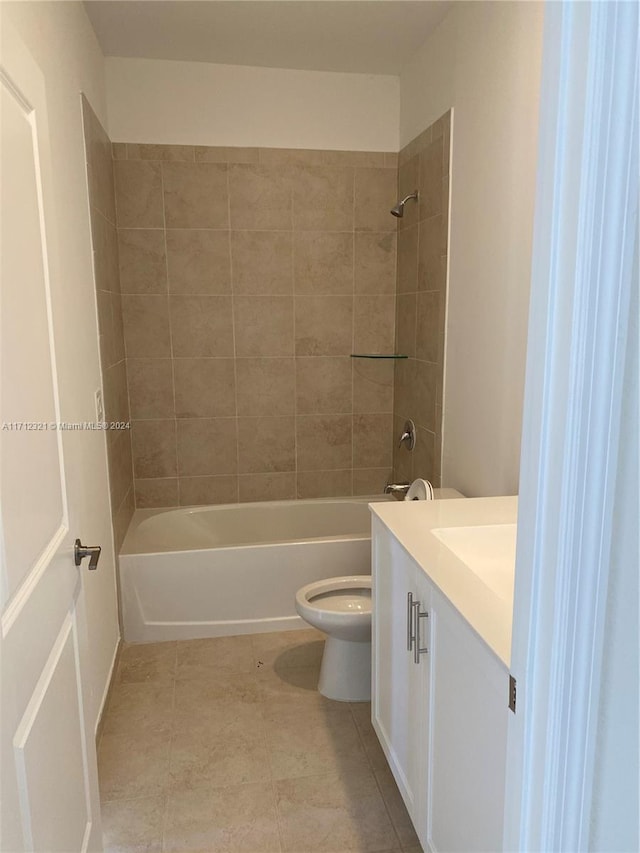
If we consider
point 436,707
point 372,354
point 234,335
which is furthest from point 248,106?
point 436,707

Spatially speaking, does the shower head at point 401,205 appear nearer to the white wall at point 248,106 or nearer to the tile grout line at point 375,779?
the white wall at point 248,106

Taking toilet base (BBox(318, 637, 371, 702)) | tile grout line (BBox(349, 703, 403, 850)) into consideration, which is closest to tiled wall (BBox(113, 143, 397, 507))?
toilet base (BBox(318, 637, 371, 702))

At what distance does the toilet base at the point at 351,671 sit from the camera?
92.3 inches

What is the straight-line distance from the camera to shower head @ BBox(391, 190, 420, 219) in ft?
10.2

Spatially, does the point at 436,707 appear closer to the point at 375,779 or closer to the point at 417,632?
the point at 417,632

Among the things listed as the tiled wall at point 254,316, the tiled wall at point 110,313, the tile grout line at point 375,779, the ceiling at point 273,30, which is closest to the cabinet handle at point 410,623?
the tile grout line at point 375,779

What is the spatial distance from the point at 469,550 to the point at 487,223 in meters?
1.29

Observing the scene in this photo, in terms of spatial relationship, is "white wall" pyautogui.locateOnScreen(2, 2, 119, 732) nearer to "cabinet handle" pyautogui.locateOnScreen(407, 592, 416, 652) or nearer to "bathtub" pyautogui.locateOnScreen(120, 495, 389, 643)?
"bathtub" pyautogui.locateOnScreen(120, 495, 389, 643)

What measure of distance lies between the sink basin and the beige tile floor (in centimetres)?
80

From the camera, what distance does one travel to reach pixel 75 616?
1.41 meters

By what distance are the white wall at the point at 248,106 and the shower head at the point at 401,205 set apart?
0.36m

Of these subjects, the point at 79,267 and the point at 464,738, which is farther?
the point at 79,267

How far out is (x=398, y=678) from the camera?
5.69 feet

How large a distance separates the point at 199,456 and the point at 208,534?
0.43 m
